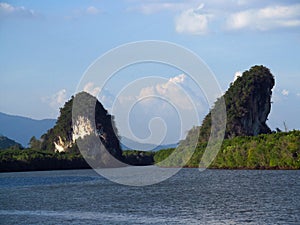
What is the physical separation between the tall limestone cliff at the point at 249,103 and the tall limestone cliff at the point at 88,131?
18.0m

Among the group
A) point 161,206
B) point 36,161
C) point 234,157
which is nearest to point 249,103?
point 234,157

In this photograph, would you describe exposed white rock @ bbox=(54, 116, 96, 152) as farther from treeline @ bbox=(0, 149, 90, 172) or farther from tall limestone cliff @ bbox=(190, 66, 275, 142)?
tall limestone cliff @ bbox=(190, 66, 275, 142)

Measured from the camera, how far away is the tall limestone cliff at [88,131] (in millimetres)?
110875

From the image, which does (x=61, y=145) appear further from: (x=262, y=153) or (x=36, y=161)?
(x=262, y=153)

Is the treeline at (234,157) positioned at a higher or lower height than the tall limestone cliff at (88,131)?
lower

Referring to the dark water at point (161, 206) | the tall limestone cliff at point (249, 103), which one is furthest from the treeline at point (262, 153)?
the dark water at point (161, 206)

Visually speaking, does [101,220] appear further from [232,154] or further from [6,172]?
[6,172]

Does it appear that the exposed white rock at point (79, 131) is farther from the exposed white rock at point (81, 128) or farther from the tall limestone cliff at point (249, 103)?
the tall limestone cliff at point (249, 103)

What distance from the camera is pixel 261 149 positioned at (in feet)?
230

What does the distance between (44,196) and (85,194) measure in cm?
237

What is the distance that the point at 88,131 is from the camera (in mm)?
111438

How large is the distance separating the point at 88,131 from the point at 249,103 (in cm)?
2823

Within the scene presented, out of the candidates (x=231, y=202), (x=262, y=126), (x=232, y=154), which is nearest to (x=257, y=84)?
(x=262, y=126)

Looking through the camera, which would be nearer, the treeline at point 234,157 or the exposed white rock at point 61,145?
the treeline at point 234,157
